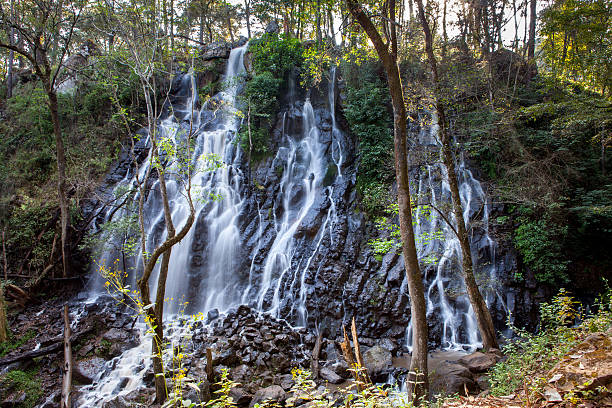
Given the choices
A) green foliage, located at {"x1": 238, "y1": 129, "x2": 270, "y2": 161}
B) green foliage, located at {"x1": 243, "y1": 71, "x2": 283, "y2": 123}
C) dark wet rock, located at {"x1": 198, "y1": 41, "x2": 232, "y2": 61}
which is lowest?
green foliage, located at {"x1": 238, "y1": 129, "x2": 270, "y2": 161}

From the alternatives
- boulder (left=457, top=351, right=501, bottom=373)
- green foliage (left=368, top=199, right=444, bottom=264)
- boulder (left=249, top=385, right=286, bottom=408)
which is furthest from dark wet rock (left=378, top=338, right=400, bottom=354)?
boulder (left=249, top=385, right=286, bottom=408)

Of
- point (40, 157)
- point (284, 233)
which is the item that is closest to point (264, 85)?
point (284, 233)

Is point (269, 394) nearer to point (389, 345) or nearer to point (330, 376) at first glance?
point (330, 376)

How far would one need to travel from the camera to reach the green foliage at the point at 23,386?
728cm

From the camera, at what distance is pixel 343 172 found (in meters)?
14.7

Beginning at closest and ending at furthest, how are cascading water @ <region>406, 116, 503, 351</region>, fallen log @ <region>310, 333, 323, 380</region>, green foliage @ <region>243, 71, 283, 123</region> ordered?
fallen log @ <region>310, 333, 323, 380</region> → cascading water @ <region>406, 116, 503, 351</region> → green foliage @ <region>243, 71, 283, 123</region>

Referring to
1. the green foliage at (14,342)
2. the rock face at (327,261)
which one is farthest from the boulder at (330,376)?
the green foliage at (14,342)

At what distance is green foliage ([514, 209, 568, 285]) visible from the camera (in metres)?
9.89

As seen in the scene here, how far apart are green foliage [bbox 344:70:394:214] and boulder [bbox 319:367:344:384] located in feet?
21.5

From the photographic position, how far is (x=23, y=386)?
300 inches

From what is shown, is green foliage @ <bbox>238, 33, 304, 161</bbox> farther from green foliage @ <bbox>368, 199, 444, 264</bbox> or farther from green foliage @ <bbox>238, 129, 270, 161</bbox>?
green foliage @ <bbox>368, 199, 444, 264</bbox>

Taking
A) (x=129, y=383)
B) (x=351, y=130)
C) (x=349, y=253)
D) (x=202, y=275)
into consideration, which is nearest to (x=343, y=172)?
(x=351, y=130)

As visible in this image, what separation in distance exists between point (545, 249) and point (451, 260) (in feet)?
9.54

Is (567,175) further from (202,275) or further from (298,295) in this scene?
(202,275)
